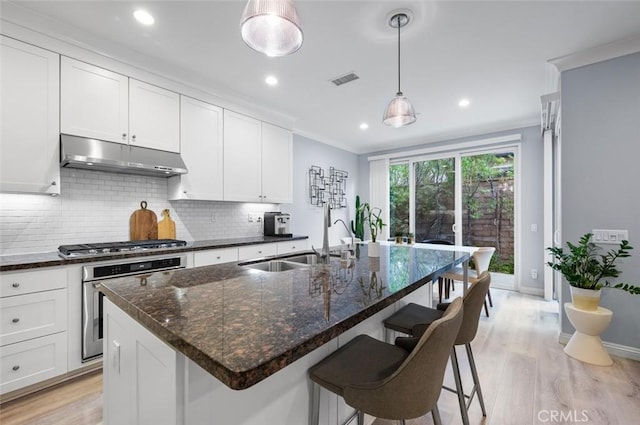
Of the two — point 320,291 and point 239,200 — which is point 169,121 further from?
point 320,291

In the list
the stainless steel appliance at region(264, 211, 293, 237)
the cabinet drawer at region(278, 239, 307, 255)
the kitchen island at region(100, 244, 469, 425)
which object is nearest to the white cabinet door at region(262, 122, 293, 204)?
the stainless steel appliance at region(264, 211, 293, 237)

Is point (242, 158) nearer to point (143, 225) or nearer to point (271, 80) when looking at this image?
point (271, 80)

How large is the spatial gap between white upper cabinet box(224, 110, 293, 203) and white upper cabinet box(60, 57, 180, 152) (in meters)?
0.65

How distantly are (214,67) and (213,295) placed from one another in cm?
256

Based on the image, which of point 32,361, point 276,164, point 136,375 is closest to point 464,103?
point 276,164

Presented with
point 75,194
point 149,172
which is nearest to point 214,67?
point 149,172

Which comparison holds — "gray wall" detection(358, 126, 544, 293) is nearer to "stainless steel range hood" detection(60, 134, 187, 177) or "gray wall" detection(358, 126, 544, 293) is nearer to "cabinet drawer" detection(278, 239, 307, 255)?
"cabinet drawer" detection(278, 239, 307, 255)

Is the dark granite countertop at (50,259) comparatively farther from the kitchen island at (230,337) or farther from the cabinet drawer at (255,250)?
the kitchen island at (230,337)

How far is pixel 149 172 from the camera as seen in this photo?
2.82m

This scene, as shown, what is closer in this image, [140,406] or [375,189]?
[140,406]

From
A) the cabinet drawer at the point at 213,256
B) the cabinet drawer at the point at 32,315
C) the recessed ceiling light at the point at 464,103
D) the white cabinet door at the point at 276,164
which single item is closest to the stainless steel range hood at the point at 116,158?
the cabinet drawer at the point at 213,256

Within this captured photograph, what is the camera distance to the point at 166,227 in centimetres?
309

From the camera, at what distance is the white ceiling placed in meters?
2.03

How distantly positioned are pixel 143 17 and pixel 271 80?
49.2 inches
